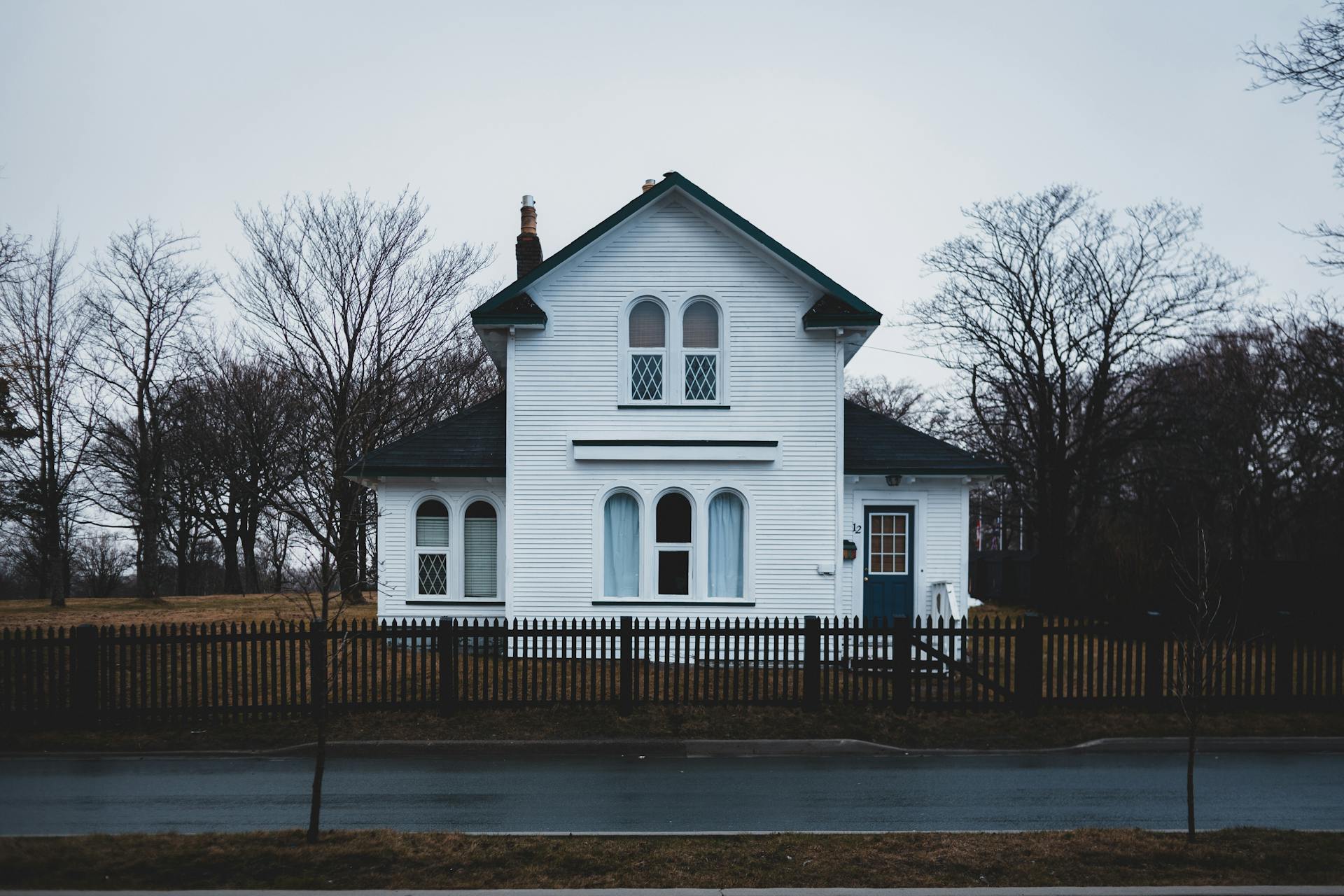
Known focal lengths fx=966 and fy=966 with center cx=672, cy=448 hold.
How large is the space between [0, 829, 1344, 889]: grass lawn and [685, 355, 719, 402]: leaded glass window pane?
33.4 feet

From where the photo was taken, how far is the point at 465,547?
18.8 m

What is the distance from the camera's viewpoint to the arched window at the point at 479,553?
18.8 m

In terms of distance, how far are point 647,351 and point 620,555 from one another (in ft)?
12.2

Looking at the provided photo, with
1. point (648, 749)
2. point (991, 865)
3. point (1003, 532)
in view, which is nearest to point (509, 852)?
point (991, 865)

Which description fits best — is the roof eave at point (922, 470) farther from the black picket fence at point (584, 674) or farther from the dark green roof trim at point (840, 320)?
the black picket fence at point (584, 674)

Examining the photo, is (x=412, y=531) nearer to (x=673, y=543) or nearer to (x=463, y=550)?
(x=463, y=550)

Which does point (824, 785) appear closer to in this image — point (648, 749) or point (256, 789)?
point (648, 749)

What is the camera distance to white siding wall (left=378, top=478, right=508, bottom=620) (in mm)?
18531

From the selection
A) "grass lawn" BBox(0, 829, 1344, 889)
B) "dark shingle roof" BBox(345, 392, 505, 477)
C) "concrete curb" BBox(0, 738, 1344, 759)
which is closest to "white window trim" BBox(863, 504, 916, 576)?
"concrete curb" BBox(0, 738, 1344, 759)

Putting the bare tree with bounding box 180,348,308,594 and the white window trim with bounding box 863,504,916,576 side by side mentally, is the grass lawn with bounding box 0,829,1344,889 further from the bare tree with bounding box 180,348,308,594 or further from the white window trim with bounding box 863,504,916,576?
the bare tree with bounding box 180,348,308,594

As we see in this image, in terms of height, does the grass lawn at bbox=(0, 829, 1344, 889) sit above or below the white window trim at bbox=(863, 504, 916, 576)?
below

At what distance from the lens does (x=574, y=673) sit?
1366 cm

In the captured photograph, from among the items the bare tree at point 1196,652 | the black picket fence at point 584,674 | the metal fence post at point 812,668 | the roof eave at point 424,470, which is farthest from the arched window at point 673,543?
the bare tree at point 1196,652

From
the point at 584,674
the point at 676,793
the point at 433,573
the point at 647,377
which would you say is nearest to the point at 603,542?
the point at 647,377
